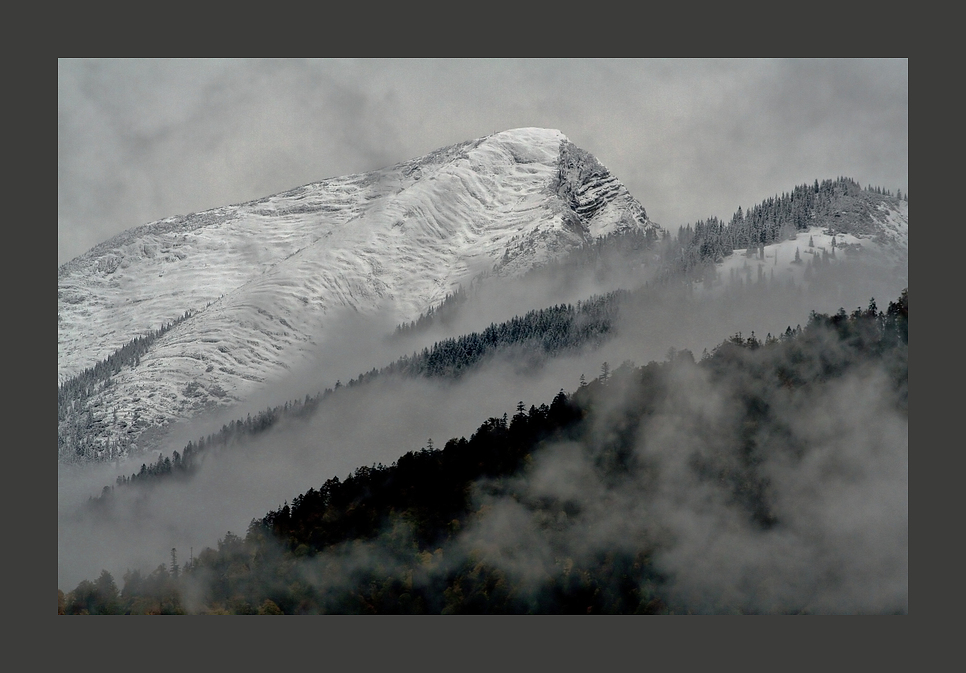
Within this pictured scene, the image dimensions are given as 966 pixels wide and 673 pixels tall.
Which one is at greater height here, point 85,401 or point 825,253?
point 825,253

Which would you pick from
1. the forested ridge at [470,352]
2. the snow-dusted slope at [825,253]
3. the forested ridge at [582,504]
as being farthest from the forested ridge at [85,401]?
the snow-dusted slope at [825,253]

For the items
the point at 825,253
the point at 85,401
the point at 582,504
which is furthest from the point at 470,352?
the point at 85,401

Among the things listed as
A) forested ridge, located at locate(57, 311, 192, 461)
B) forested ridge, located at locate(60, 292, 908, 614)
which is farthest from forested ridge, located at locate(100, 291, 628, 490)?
forested ridge, located at locate(60, 292, 908, 614)

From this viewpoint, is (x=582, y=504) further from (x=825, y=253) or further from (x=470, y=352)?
(x=470, y=352)

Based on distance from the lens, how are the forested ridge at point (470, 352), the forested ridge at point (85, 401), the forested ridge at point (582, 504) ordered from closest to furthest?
the forested ridge at point (582, 504) < the forested ridge at point (85, 401) < the forested ridge at point (470, 352)

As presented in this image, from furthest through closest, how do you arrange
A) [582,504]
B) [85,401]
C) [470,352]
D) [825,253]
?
[85,401]
[470,352]
[825,253]
[582,504]

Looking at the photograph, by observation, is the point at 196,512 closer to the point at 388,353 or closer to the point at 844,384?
the point at 844,384

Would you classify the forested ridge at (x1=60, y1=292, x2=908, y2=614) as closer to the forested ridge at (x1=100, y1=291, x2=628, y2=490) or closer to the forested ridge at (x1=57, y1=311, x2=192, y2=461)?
the forested ridge at (x1=100, y1=291, x2=628, y2=490)

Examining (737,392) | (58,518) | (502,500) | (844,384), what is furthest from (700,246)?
(58,518)

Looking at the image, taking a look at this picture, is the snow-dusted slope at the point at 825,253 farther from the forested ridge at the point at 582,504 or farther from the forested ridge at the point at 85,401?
the forested ridge at the point at 85,401
